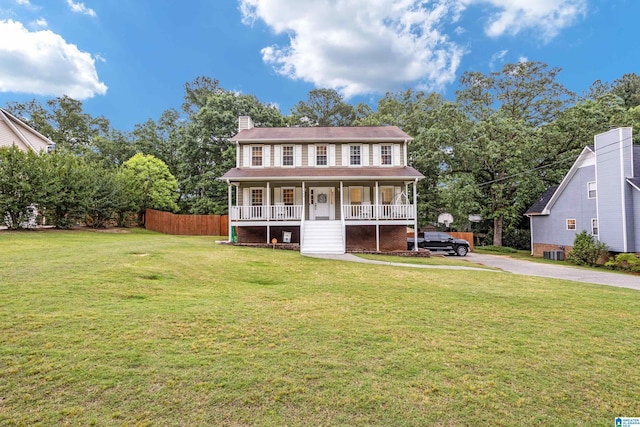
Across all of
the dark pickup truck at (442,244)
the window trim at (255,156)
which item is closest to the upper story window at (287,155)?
the window trim at (255,156)

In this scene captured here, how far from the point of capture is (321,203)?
757 inches

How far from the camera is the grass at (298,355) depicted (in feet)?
9.27

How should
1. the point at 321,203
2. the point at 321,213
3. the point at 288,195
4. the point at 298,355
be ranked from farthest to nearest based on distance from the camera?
the point at 288,195 < the point at 321,203 < the point at 321,213 < the point at 298,355

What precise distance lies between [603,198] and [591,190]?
1.25 meters

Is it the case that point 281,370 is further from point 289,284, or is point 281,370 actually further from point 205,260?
point 205,260

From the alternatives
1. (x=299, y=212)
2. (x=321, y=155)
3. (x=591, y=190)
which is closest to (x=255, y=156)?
(x=321, y=155)

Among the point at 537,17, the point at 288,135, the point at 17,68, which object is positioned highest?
the point at 537,17

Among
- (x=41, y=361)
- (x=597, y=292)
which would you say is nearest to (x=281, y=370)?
(x=41, y=361)

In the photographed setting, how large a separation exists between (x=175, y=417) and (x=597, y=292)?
10.8 metres

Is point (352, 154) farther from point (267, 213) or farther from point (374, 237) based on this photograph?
point (267, 213)

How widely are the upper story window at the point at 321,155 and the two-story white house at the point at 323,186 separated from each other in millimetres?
12

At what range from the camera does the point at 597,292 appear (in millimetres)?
8664

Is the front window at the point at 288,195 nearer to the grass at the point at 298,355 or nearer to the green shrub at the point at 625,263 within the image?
the grass at the point at 298,355

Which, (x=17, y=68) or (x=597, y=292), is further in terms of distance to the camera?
(x=17, y=68)
